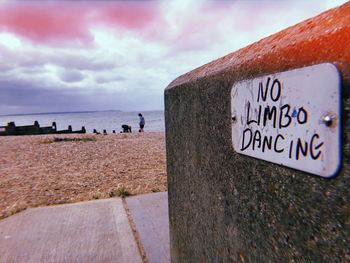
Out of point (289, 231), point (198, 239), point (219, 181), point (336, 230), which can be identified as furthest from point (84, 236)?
point (336, 230)

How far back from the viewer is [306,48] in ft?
2.96

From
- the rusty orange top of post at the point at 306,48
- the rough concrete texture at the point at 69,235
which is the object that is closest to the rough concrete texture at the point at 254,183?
the rusty orange top of post at the point at 306,48

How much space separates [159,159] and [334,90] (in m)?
7.05

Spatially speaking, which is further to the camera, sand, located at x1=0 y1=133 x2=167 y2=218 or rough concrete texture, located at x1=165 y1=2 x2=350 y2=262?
sand, located at x1=0 y1=133 x2=167 y2=218

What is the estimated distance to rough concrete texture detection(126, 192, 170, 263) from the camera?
283 centimetres

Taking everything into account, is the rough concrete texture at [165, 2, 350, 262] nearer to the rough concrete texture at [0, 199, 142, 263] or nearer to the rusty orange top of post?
the rusty orange top of post

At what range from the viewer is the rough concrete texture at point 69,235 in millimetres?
2796

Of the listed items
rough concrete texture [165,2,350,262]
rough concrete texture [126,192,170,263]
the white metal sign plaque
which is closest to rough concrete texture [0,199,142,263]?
rough concrete texture [126,192,170,263]

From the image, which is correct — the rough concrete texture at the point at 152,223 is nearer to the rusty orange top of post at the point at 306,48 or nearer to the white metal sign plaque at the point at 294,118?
the white metal sign plaque at the point at 294,118

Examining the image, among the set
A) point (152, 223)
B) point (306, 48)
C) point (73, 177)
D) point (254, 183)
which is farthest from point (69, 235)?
point (306, 48)

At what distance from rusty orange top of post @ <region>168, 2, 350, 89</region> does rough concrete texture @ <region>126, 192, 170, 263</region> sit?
2077 mm

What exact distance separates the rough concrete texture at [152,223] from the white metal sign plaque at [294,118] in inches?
75.2

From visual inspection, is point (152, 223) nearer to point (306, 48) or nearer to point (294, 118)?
point (294, 118)

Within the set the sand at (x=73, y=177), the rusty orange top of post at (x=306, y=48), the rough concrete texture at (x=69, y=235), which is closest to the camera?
the rusty orange top of post at (x=306, y=48)
